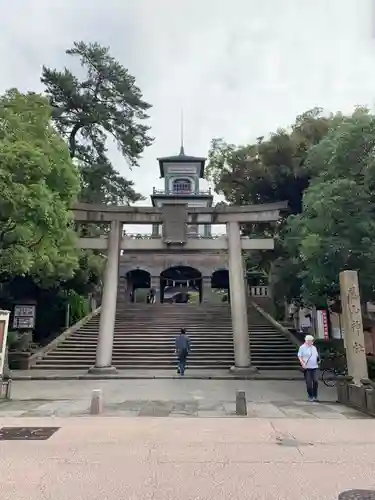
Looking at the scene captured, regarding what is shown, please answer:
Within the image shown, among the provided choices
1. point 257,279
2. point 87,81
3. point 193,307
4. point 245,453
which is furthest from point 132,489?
point 257,279

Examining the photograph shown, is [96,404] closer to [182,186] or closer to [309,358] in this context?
[309,358]

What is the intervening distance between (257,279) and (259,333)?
1280 cm

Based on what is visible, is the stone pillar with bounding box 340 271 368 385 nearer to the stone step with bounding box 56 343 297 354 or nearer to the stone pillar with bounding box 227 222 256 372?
the stone pillar with bounding box 227 222 256 372

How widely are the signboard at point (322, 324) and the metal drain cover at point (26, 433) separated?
17.4m

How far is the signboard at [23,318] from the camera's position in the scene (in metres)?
21.1

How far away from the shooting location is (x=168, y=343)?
67.1ft

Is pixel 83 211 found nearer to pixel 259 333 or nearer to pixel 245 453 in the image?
pixel 259 333

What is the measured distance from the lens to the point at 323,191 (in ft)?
40.0

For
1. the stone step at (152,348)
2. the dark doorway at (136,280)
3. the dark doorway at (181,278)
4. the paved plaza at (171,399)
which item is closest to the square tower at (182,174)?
the dark doorway at (181,278)

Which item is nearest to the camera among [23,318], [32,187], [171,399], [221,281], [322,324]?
[171,399]

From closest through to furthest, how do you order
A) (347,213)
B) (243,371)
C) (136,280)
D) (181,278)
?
1. (347,213)
2. (243,371)
3. (181,278)
4. (136,280)

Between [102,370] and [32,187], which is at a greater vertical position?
[32,187]

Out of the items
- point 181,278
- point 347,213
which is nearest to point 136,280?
point 181,278

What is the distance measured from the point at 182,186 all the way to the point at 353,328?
29.7 meters
